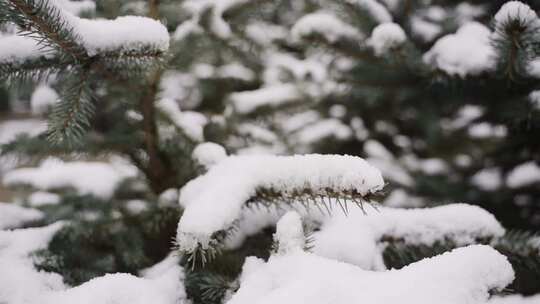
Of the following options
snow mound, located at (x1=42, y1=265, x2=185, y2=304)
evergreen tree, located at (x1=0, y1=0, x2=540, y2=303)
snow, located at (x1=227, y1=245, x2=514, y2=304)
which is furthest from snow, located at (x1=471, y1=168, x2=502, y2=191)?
snow mound, located at (x1=42, y1=265, x2=185, y2=304)

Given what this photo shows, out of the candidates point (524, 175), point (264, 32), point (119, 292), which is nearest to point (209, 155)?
point (119, 292)

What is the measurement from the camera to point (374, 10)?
1.56m

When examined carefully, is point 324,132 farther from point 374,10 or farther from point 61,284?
point 61,284

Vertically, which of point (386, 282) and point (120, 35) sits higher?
point (120, 35)

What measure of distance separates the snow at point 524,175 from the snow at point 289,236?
1.55 m

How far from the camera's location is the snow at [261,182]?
78 centimetres

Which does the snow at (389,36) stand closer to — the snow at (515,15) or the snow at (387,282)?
the snow at (515,15)

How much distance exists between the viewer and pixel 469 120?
222cm

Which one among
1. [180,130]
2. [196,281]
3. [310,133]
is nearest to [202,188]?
[196,281]

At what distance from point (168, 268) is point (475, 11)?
1.82 metres

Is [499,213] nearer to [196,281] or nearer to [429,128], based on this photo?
[429,128]

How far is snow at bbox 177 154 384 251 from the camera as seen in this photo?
0.78m

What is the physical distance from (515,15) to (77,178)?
197 cm

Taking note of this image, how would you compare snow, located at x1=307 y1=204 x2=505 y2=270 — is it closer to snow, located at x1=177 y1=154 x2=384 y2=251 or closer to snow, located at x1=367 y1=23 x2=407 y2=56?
snow, located at x1=177 y1=154 x2=384 y2=251
